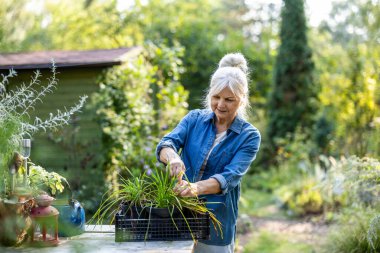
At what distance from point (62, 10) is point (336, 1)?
1802cm

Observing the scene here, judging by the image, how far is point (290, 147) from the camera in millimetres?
10930

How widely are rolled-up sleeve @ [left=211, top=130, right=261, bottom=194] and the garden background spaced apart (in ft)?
1.81

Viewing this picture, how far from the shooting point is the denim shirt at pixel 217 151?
2834 mm

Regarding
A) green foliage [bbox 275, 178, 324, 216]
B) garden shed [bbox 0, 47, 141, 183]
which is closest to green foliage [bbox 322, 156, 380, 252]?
green foliage [bbox 275, 178, 324, 216]

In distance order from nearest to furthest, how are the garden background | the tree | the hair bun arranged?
1. the hair bun
2. the garden background
3. the tree

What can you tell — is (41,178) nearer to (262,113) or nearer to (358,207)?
(358,207)

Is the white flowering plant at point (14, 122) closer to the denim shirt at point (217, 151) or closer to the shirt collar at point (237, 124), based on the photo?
the denim shirt at point (217, 151)

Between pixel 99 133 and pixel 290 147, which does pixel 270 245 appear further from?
pixel 290 147

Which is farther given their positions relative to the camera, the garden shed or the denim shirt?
the garden shed

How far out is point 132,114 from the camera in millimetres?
6871

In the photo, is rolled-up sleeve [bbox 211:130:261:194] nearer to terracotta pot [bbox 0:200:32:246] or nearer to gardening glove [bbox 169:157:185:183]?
gardening glove [bbox 169:157:185:183]

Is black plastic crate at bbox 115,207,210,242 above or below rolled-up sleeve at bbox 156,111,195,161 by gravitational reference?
below

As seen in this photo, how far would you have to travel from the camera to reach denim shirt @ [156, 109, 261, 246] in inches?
112

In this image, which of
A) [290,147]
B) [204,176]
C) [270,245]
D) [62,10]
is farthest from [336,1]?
[204,176]
